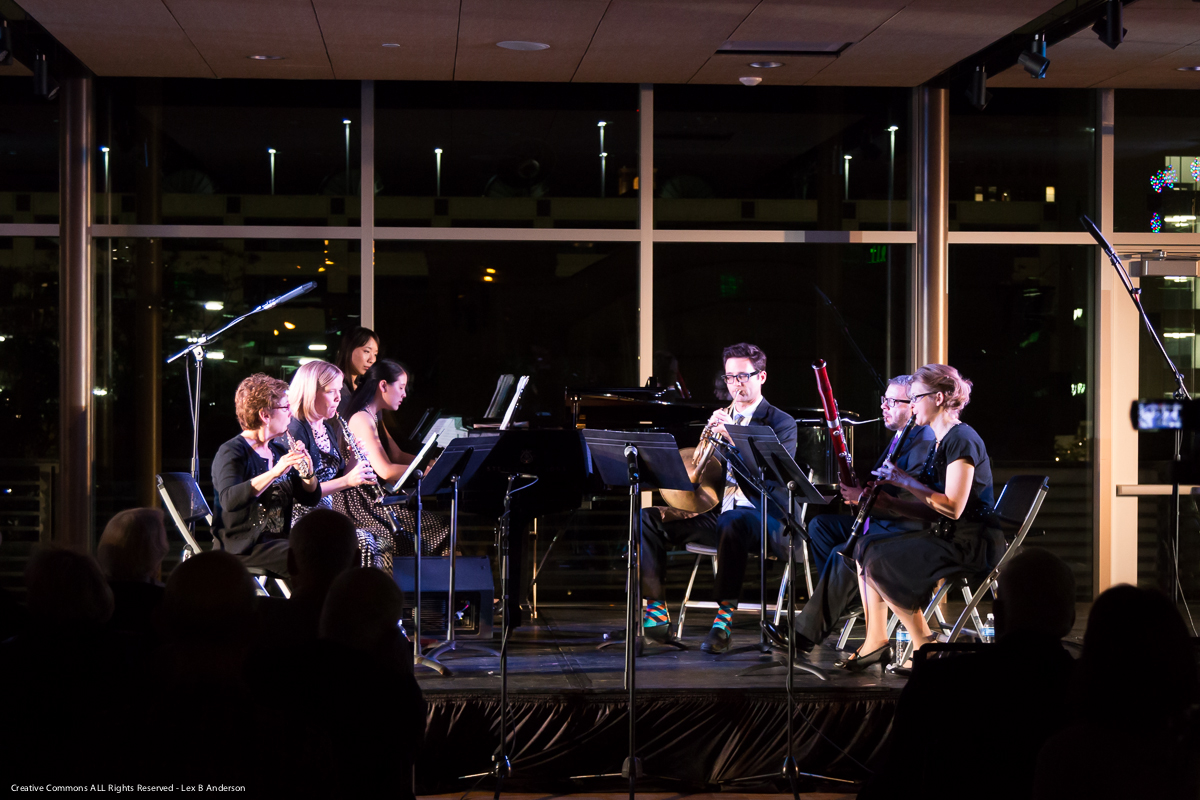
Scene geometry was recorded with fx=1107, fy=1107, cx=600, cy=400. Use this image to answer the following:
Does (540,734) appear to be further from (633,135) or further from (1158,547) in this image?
(1158,547)

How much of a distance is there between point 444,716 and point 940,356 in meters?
3.90

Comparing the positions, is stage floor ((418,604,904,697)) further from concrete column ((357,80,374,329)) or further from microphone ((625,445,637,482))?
concrete column ((357,80,374,329))

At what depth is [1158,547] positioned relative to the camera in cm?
672

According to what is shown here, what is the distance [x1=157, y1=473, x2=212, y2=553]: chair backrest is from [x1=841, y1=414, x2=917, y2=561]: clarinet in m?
2.76

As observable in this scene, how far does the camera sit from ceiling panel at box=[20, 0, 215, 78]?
5.06 m

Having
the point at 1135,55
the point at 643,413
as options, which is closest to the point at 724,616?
the point at 643,413

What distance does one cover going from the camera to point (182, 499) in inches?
187

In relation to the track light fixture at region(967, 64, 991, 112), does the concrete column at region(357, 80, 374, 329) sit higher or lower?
lower

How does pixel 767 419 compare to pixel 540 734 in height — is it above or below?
above

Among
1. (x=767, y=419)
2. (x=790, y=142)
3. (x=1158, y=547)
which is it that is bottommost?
(x=1158, y=547)

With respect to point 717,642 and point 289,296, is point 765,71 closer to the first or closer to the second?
point 289,296

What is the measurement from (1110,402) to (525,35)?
4110mm

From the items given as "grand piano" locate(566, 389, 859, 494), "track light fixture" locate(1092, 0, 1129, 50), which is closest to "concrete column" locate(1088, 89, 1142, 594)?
"track light fixture" locate(1092, 0, 1129, 50)

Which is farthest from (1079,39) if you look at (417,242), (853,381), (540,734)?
(540,734)
